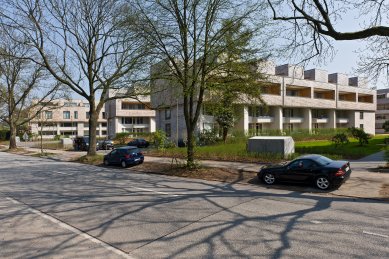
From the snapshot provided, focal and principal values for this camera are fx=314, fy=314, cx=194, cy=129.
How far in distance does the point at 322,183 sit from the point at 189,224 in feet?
21.0

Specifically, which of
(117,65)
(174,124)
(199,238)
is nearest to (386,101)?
(174,124)

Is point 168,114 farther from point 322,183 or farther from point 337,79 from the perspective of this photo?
point 322,183

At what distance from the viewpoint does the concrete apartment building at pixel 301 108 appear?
134ft

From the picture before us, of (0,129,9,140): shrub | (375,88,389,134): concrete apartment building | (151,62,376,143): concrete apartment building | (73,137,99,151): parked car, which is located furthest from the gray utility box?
(0,129,9,140): shrub

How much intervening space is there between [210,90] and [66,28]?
15003mm

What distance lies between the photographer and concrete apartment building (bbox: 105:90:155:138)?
64.3 meters

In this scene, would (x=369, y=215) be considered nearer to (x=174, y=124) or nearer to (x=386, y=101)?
(x=174, y=124)

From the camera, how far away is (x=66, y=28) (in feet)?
80.1

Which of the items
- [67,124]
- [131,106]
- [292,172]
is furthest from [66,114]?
[292,172]

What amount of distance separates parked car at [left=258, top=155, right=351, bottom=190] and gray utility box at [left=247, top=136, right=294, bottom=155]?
7244 mm

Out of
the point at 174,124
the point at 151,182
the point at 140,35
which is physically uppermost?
the point at 140,35

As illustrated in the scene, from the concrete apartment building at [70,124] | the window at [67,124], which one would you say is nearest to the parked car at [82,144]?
the concrete apartment building at [70,124]

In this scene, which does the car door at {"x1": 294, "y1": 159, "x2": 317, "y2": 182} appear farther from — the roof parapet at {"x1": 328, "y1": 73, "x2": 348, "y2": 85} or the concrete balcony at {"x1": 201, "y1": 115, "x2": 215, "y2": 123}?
the roof parapet at {"x1": 328, "y1": 73, "x2": 348, "y2": 85}

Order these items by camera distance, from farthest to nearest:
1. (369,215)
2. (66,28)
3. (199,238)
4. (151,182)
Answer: (66,28)
(151,182)
(369,215)
(199,238)
